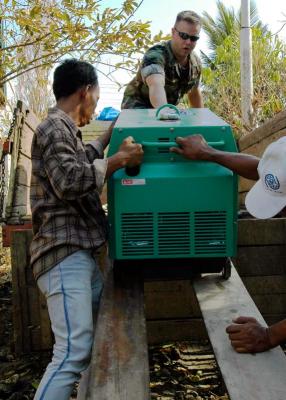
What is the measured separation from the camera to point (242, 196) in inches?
201

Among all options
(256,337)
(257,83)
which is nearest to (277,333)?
(256,337)

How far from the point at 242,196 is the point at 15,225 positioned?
2510 mm

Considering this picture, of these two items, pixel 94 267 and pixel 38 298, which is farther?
pixel 38 298

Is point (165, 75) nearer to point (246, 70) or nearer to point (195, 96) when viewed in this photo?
point (195, 96)

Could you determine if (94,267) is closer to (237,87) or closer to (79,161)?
(79,161)

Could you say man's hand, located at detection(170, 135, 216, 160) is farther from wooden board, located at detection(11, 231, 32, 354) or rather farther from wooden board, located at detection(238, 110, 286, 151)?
wooden board, located at detection(238, 110, 286, 151)

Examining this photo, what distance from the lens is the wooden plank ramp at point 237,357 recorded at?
1546mm

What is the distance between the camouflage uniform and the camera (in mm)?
3356

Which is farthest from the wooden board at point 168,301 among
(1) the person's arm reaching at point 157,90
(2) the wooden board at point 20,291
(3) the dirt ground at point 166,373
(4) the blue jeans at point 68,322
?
(4) the blue jeans at point 68,322

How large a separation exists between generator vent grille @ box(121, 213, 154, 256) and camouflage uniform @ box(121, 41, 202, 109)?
1.42 m

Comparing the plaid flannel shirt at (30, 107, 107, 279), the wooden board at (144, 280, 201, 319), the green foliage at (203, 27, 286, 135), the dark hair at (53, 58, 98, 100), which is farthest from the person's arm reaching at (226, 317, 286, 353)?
the green foliage at (203, 27, 286, 135)

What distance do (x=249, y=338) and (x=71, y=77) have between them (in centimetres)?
139

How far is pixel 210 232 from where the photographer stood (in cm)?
218

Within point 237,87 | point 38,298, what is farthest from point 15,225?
point 237,87
